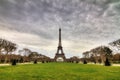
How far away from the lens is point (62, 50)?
110 metres

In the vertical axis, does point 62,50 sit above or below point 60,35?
below

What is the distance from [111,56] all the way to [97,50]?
7.76 meters

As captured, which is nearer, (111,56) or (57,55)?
(111,56)

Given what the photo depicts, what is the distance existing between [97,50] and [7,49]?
40437mm

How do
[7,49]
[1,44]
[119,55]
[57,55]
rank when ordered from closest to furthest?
Result: [1,44] → [7,49] → [119,55] → [57,55]

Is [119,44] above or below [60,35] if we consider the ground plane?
below

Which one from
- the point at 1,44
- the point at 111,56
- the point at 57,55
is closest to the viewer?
the point at 1,44

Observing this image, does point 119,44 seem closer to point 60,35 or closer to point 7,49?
point 7,49

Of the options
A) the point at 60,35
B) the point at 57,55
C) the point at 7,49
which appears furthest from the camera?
the point at 60,35

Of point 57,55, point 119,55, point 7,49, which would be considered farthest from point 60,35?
point 7,49

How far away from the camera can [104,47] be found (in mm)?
78562

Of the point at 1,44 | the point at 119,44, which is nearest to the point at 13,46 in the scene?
the point at 1,44

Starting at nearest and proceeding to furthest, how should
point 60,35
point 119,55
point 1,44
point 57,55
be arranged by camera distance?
point 1,44, point 119,55, point 57,55, point 60,35

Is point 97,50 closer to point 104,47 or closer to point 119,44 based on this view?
point 104,47
